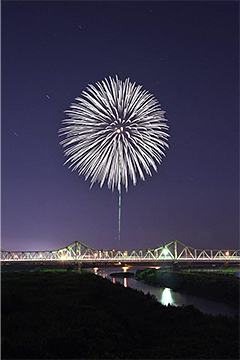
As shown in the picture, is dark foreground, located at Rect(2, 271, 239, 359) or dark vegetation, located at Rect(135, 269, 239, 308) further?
dark vegetation, located at Rect(135, 269, 239, 308)

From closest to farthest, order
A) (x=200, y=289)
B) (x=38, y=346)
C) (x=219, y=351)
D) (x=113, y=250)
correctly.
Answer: (x=38, y=346)
(x=219, y=351)
(x=200, y=289)
(x=113, y=250)

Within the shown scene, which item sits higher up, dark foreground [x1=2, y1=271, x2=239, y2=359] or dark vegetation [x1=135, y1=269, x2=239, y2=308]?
dark foreground [x1=2, y1=271, x2=239, y2=359]

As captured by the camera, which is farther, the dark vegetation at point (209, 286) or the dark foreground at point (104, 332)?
the dark vegetation at point (209, 286)

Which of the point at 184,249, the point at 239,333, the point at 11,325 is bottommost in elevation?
the point at 184,249

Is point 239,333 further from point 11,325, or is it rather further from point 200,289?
point 200,289

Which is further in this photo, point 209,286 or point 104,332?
point 209,286

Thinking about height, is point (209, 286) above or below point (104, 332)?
below

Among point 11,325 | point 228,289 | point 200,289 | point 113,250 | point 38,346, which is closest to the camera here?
point 38,346

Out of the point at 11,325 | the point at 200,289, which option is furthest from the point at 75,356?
the point at 200,289
